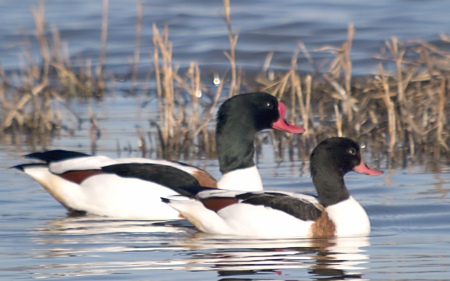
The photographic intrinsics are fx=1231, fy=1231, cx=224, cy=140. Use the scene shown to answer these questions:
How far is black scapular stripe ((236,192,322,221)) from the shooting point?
8.24m

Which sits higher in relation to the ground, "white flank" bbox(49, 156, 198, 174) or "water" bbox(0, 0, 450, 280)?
"white flank" bbox(49, 156, 198, 174)

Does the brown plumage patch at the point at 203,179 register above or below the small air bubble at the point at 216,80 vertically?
below

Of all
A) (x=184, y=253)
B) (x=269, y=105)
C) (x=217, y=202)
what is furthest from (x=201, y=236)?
(x=269, y=105)

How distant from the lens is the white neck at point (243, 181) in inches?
372

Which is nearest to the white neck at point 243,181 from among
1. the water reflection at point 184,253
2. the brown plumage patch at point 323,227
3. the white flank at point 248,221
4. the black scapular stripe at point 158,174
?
the black scapular stripe at point 158,174

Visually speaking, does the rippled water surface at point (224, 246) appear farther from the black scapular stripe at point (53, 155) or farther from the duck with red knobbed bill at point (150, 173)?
the black scapular stripe at point (53, 155)

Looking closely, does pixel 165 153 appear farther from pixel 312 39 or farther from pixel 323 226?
pixel 312 39

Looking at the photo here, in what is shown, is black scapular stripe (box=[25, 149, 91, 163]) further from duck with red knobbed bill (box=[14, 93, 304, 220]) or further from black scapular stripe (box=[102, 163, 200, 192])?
black scapular stripe (box=[102, 163, 200, 192])

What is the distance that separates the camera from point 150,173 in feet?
30.9

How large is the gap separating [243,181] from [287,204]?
1240 millimetres

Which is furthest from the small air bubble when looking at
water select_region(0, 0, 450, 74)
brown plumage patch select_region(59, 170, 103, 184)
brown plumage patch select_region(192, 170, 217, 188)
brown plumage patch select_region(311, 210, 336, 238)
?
brown plumage patch select_region(311, 210, 336, 238)

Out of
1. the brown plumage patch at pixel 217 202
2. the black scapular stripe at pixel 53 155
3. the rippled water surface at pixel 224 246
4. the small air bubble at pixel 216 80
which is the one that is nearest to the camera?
the rippled water surface at pixel 224 246

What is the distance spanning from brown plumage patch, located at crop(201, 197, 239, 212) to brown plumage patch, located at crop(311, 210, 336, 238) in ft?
1.89

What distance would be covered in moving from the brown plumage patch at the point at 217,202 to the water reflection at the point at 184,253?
0.20 metres
